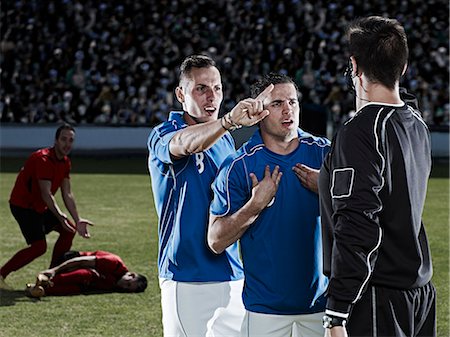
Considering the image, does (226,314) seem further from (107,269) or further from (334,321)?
(107,269)

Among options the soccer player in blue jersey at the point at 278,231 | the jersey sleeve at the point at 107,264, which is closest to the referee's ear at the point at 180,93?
the soccer player in blue jersey at the point at 278,231

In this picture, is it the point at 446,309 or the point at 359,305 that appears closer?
the point at 359,305

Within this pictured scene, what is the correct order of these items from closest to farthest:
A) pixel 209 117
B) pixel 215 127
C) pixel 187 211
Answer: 1. pixel 215 127
2. pixel 187 211
3. pixel 209 117

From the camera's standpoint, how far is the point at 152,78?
33219 millimetres

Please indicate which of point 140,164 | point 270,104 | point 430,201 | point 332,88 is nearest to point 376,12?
point 332,88

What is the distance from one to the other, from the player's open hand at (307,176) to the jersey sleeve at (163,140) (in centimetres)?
71

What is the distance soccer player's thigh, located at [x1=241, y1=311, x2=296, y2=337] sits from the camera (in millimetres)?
4801

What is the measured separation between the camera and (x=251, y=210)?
4641 millimetres

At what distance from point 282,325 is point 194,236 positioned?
736 mm

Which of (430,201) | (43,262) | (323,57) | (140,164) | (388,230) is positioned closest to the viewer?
(388,230)

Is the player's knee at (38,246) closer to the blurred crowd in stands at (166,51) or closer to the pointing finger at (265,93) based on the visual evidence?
the pointing finger at (265,93)

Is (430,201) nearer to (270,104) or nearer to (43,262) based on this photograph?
(43,262)

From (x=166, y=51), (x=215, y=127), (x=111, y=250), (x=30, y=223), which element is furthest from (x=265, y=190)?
(x=166, y=51)

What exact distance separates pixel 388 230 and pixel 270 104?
129 cm
